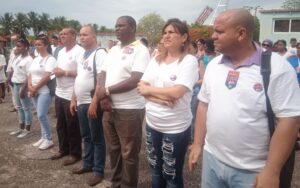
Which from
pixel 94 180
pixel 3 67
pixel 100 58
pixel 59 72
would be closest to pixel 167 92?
pixel 100 58

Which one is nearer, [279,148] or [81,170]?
[279,148]

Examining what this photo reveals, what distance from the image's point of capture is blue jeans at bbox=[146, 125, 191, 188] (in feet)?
10.3

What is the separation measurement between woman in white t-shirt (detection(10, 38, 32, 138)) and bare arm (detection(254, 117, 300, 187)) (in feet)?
17.4

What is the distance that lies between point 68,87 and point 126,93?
1.58 metres

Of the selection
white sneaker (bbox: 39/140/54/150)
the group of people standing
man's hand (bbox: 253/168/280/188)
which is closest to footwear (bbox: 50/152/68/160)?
the group of people standing

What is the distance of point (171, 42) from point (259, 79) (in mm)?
1306

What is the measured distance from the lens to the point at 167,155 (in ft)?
10.3

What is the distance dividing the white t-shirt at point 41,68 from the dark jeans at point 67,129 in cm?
57

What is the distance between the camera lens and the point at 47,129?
19.5 feet

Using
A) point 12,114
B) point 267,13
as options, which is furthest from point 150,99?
point 267,13

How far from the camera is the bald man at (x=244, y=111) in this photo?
78.2 inches

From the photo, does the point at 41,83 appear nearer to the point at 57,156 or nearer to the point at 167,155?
the point at 57,156

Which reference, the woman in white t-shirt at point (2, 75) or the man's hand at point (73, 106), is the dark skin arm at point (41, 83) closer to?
the man's hand at point (73, 106)

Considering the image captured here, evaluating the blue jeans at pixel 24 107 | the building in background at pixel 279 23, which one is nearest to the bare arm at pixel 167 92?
the blue jeans at pixel 24 107
